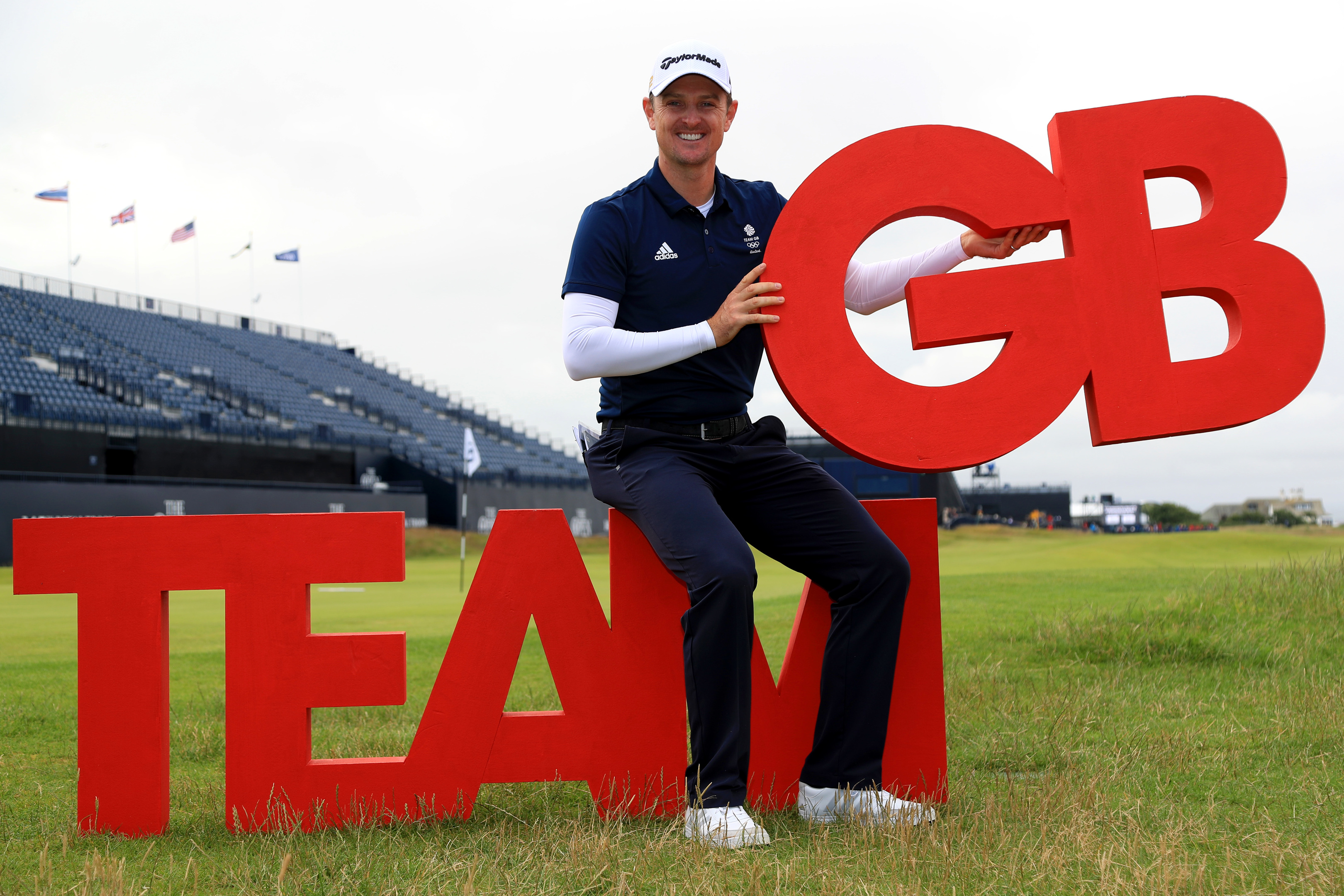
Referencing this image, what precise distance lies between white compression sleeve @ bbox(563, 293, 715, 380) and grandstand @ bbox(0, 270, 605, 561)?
2092cm

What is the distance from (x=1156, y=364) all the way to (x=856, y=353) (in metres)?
0.99

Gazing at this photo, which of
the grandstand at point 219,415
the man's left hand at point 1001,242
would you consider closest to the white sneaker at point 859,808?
the man's left hand at point 1001,242

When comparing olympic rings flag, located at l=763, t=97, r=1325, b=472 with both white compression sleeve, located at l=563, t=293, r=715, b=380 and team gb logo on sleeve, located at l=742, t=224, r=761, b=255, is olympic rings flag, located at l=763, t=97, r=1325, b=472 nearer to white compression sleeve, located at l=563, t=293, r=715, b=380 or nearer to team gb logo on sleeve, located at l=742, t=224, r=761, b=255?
team gb logo on sleeve, located at l=742, t=224, r=761, b=255

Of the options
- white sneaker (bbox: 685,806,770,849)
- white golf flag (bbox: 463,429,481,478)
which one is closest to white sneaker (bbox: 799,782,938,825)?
white sneaker (bbox: 685,806,770,849)

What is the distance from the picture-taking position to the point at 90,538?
301cm

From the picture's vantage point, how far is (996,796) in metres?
2.90

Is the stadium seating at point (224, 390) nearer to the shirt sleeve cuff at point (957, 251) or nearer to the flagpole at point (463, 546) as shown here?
the flagpole at point (463, 546)

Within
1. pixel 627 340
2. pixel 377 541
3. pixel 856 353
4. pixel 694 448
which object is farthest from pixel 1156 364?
pixel 377 541

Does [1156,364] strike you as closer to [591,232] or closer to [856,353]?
[856,353]

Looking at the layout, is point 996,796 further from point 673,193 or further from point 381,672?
point 673,193

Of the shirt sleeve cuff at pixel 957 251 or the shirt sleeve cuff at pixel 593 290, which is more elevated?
the shirt sleeve cuff at pixel 957 251

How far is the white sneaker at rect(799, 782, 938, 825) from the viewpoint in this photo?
2656 millimetres

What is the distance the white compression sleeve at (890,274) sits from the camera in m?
3.30

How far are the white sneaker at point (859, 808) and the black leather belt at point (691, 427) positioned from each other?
42.4 inches
